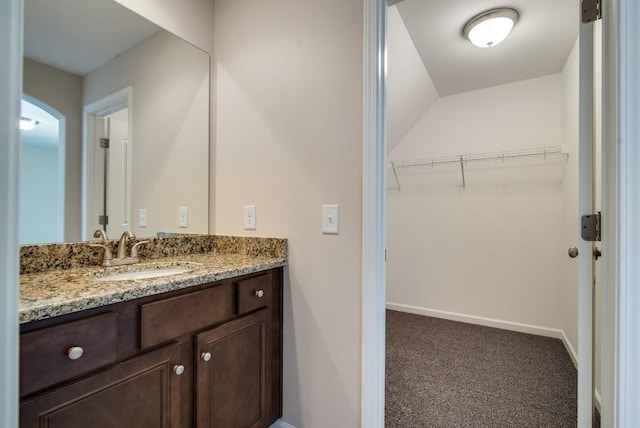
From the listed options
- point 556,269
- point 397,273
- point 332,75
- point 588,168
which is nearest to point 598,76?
point 588,168

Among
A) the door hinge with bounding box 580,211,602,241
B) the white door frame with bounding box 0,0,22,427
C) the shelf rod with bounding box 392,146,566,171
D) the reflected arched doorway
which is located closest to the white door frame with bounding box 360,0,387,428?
the door hinge with bounding box 580,211,602,241

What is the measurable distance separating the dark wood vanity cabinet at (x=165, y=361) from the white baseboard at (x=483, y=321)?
2.22m

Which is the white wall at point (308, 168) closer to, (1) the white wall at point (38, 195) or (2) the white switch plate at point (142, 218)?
(2) the white switch plate at point (142, 218)

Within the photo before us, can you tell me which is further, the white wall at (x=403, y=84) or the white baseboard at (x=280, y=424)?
the white wall at (x=403, y=84)

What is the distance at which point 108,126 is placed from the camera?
1.38m

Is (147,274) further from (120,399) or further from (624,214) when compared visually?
(624,214)

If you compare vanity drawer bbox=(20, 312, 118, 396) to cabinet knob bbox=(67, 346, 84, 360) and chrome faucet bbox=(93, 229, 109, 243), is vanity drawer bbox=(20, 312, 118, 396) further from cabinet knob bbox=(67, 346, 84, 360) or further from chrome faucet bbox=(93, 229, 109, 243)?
chrome faucet bbox=(93, 229, 109, 243)

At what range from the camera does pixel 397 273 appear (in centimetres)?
339

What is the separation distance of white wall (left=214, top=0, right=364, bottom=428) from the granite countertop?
0.77 feet

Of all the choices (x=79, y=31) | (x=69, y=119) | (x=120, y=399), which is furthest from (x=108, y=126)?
(x=120, y=399)

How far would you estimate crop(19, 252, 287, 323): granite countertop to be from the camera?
2.39ft

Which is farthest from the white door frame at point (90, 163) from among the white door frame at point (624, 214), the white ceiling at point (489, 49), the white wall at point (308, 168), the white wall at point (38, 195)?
the white door frame at point (624, 214)

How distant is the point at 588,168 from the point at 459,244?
6.91 feet

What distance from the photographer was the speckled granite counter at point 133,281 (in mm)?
745
